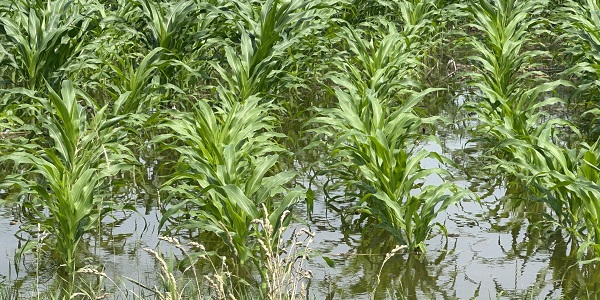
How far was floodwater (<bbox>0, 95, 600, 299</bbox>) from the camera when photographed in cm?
415

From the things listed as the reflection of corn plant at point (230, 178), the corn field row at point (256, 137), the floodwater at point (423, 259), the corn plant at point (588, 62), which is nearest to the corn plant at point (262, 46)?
the corn field row at point (256, 137)

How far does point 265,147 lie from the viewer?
5254mm

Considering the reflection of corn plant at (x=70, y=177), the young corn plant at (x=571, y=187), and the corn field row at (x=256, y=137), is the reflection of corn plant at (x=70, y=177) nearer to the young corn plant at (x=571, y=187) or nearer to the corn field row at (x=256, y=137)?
the corn field row at (x=256, y=137)

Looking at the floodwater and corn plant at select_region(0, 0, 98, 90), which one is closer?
the floodwater

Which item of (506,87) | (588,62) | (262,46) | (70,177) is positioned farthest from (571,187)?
(588,62)

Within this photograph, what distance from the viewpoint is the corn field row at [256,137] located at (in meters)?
4.38

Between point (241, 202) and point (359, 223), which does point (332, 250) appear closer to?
point (359, 223)

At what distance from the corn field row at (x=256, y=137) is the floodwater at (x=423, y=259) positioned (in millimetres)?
81

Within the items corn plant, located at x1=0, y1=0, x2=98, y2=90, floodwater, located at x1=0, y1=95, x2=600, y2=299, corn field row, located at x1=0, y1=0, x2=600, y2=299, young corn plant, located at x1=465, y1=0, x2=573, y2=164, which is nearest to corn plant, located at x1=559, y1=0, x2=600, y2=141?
corn field row, located at x1=0, y1=0, x2=600, y2=299

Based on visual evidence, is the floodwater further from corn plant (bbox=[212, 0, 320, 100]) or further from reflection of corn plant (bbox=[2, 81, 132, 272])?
corn plant (bbox=[212, 0, 320, 100])

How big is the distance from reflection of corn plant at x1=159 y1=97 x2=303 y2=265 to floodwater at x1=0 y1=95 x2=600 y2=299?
26 cm

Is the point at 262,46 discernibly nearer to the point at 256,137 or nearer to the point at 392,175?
the point at 256,137

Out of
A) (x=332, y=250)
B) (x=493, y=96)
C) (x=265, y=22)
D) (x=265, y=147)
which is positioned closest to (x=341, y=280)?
(x=332, y=250)

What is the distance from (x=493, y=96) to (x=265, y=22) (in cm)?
176
